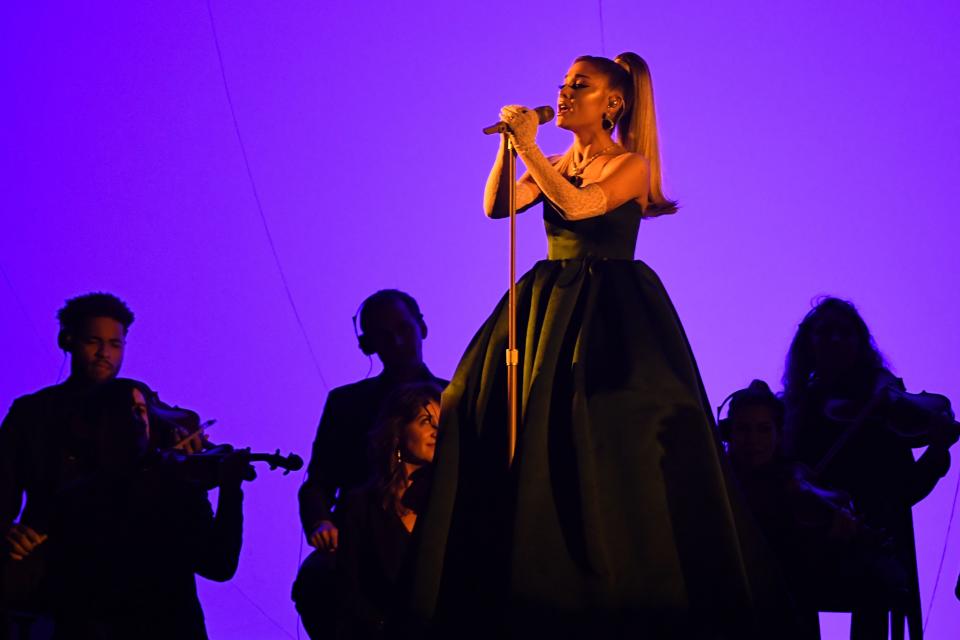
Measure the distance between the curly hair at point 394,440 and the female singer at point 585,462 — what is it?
1.69 feet

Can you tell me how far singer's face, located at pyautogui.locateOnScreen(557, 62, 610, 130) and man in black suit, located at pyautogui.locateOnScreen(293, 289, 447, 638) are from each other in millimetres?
950

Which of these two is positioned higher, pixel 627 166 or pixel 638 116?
pixel 638 116

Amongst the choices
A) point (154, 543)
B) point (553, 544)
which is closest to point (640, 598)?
point (553, 544)

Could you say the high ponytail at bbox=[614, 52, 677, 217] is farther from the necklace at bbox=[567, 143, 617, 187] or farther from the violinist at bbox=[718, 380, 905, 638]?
the violinist at bbox=[718, 380, 905, 638]

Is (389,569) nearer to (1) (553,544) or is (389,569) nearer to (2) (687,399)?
(1) (553,544)

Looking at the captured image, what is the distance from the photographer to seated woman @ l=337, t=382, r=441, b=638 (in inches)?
125

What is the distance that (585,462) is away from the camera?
2615 mm

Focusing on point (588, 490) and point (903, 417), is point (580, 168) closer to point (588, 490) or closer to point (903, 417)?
point (588, 490)

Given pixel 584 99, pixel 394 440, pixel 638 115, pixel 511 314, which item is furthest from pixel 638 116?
pixel 394 440

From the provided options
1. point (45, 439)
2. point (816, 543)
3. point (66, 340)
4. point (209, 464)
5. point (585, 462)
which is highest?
point (66, 340)

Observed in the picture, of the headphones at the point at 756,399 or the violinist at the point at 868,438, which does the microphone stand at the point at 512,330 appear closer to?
the headphones at the point at 756,399

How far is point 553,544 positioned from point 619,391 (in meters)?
0.34

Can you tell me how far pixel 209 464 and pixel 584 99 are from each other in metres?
1.37

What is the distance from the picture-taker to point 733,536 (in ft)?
8.50
